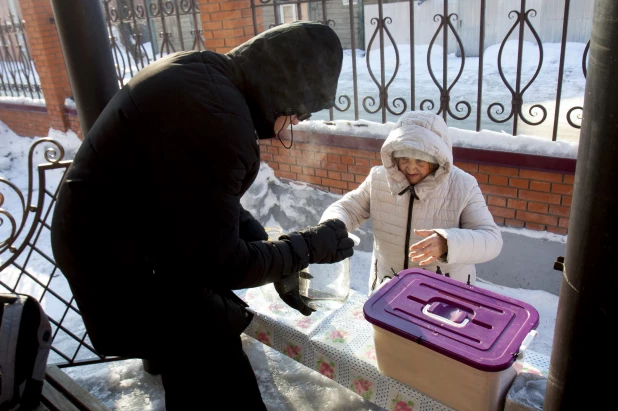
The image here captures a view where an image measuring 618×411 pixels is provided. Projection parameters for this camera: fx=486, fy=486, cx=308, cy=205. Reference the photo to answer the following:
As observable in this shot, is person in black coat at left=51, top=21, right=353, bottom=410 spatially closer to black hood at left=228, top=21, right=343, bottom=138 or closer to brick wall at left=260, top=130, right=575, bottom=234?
black hood at left=228, top=21, right=343, bottom=138

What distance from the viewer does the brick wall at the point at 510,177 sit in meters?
3.29

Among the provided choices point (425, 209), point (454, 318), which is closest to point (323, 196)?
point (425, 209)

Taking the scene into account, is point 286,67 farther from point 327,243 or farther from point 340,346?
point 340,346

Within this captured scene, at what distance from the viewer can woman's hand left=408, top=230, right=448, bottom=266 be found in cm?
200

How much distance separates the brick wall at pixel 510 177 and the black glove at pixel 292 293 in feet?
7.00

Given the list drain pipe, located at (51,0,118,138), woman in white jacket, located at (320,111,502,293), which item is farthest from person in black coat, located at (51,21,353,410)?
drain pipe, located at (51,0,118,138)

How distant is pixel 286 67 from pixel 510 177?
2.50 m

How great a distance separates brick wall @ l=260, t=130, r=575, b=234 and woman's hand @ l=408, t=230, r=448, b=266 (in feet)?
5.45

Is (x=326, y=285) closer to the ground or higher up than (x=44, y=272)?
higher up

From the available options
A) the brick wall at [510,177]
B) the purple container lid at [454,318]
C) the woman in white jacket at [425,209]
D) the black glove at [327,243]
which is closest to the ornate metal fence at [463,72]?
the brick wall at [510,177]

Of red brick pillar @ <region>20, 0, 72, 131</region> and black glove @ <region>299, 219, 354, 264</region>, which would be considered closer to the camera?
black glove @ <region>299, 219, 354, 264</region>

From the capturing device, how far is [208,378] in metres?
1.71

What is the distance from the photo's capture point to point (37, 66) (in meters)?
7.03

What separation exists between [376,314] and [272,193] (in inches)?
139
